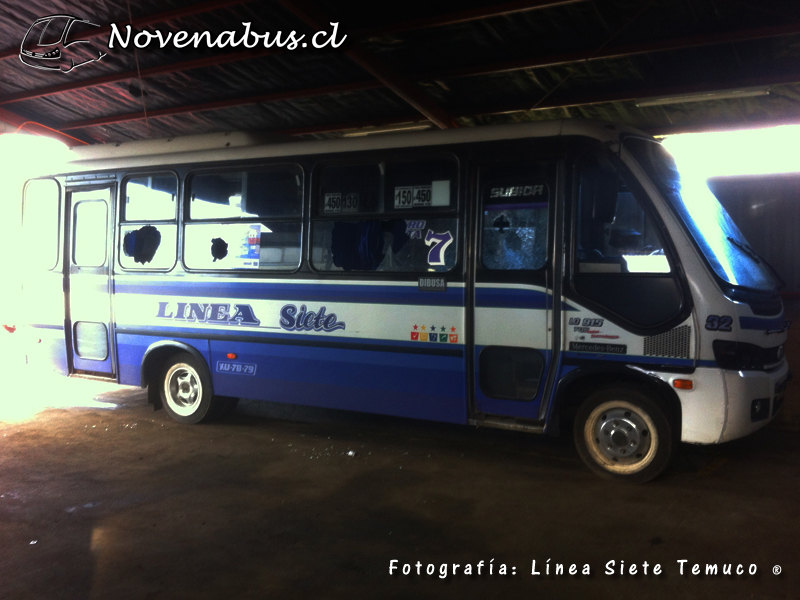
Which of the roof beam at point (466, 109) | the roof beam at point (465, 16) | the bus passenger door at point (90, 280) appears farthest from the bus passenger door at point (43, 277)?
the roof beam at point (465, 16)

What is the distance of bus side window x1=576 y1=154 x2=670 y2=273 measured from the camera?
5012 millimetres

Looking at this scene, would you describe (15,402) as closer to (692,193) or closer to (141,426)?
(141,426)

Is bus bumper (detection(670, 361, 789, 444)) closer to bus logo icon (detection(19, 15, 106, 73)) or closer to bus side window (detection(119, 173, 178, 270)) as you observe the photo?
bus side window (detection(119, 173, 178, 270))

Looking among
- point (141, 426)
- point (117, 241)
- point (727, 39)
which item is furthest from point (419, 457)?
point (727, 39)

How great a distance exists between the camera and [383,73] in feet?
25.7

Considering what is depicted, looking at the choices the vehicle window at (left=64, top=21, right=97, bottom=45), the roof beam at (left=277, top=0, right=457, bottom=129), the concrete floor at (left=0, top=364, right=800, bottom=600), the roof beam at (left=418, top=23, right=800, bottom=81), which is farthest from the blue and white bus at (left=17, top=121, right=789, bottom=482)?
the roof beam at (left=418, top=23, right=800, bottom=81)

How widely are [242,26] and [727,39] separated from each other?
540 cm

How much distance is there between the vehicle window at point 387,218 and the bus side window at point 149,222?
1935 millimetres

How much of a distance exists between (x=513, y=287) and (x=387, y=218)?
140 centimetres

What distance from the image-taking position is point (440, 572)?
3783 mm

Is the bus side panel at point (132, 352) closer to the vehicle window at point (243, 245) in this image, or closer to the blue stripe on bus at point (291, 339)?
the blue stripe on bus at point (291, 339)

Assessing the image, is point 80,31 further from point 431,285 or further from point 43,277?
point 431,285

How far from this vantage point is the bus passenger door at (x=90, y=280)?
7.60m

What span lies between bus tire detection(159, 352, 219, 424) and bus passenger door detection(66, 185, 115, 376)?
0.75 meters
